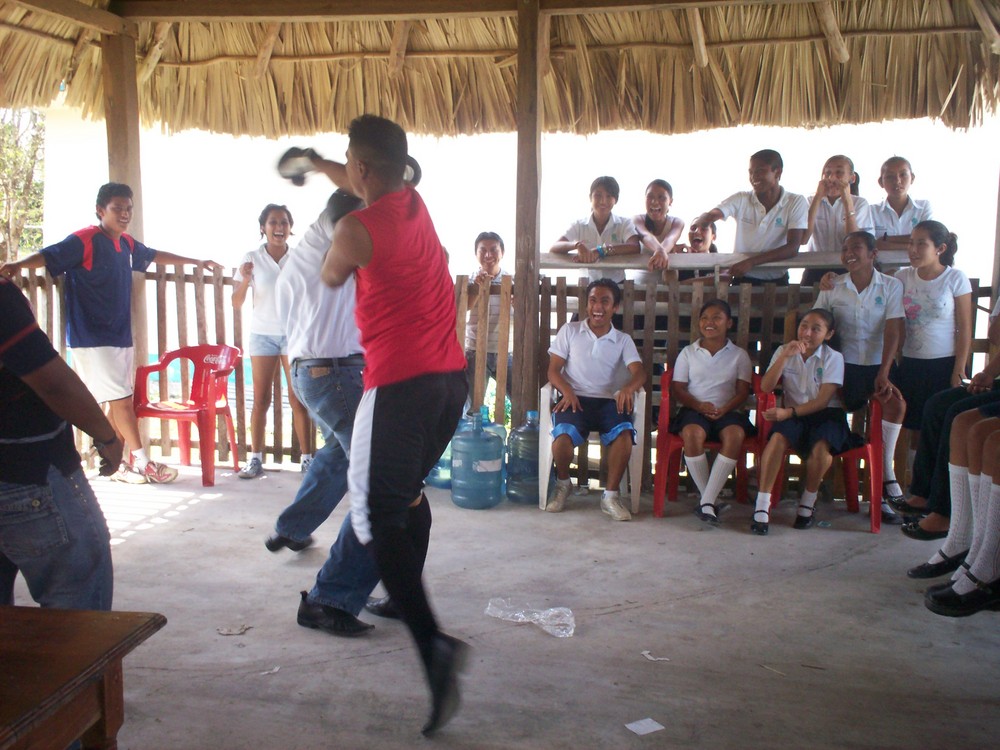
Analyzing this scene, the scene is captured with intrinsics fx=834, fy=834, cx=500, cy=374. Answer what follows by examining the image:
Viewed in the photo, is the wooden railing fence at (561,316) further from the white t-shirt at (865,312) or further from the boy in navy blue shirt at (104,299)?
the boy in navy blue shirt at (104,299)

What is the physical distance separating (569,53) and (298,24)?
7.94ft

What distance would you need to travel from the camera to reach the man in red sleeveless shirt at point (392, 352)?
2.74 meters

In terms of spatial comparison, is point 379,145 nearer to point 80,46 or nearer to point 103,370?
point 103,370

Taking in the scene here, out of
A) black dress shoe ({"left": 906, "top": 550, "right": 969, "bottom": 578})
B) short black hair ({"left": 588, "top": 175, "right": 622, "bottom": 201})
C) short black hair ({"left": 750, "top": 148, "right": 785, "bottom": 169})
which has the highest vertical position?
short black hair ({"left": 750, "top": 148, "right": 785, "bottom": 169})

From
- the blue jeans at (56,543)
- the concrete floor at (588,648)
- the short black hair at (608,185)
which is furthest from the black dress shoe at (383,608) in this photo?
the short black hair at (608,185)

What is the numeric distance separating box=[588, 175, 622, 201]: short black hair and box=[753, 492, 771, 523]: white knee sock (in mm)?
2666

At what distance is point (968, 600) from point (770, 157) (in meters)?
3.55

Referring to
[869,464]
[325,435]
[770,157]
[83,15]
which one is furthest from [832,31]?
[83,15]

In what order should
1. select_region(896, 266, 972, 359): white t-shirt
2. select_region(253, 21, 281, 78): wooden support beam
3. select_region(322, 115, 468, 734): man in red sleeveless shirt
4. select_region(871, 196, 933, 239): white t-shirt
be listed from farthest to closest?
select_region(253, 21, 281, 78): wooden support beam, select_region(871, 196, 933, 239): white t-shirt, select_region(896, 266, 972, 359): white t-shirt, select_region(322, 115, 468, 734): man in red sleeveless shirt

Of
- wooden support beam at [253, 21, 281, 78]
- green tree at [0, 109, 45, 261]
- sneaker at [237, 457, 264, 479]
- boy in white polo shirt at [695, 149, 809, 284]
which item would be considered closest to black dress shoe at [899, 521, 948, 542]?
boy in white polo shirt at [695, 149, 809, 284]

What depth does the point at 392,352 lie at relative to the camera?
279 centimetres

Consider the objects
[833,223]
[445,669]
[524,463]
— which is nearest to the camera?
[445,669]

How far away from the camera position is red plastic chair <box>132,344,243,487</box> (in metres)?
6.05

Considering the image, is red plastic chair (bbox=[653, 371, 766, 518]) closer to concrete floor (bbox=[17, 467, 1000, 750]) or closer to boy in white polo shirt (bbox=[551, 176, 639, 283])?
concrete floor (bbox=[17, 467, 1000, 750])
